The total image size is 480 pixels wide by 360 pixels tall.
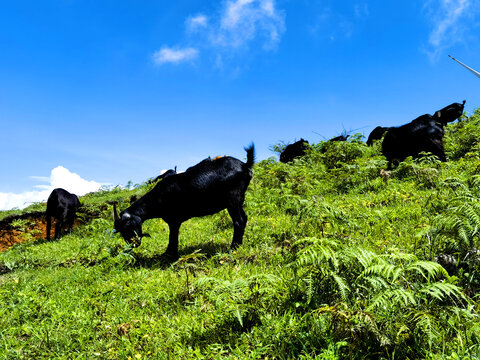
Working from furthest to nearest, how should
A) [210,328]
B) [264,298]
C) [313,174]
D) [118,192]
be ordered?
1. [118,192]
2. [313,174]
3. [264,298]
4. [210,328]

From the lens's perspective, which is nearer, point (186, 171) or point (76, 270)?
point (76, 270)

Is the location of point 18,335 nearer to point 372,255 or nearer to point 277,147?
point 372,255

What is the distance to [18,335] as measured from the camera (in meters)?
3.87

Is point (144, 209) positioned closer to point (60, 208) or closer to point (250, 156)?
point (250, 156)

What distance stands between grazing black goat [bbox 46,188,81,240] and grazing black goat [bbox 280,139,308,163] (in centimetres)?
1175

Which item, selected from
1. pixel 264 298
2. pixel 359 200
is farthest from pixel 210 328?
pixel 359 200

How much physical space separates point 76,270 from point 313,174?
8012 millimetres

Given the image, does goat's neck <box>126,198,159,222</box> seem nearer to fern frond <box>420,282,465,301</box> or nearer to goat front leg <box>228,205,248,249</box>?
goat front leg <box>228,205,248,249</box>

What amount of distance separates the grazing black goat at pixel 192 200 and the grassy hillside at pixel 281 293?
1.61ft

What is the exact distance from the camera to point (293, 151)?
1795 centimetres

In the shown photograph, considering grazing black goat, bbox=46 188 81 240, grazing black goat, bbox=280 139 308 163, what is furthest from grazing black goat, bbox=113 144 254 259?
grazing black goat, bbox=280 139 308 163

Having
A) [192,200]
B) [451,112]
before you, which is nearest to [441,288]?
[192,200]

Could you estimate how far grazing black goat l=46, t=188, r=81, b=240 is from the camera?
10.9 meters

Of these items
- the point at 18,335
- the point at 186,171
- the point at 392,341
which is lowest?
the point at 18,335
